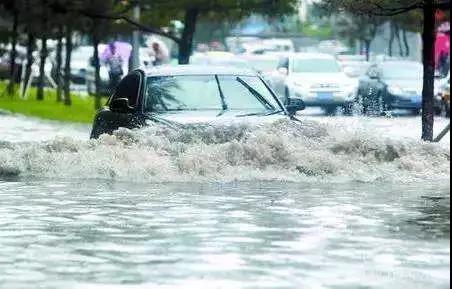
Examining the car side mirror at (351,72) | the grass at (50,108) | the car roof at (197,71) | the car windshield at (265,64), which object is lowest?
the car windshield at (265,64)

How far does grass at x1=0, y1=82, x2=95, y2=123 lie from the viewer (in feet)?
120

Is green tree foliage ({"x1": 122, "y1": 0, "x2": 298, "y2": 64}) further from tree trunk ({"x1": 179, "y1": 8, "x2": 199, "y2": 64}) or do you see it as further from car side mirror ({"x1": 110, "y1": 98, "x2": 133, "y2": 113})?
car side mirror ({"x1": 110, "y1": 98, "x2": 133, "y2": 113})

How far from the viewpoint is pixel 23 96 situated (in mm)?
47531

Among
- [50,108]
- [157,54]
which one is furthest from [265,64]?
[50,108]

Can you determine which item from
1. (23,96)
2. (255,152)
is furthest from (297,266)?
(23,96)

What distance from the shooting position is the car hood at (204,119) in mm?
19094

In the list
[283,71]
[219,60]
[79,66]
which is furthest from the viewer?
[79,66]

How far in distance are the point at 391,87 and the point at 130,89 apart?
2396 cm

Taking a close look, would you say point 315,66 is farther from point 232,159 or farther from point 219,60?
point 232,159

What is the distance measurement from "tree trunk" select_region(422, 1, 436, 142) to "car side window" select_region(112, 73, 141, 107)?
514 cm

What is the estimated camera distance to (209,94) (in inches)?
786

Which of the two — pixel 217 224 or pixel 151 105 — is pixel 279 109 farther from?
pixel 217 224

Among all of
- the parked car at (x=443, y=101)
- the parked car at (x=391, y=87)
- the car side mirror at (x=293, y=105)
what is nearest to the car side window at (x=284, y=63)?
the parked car at (x=391, y=87)

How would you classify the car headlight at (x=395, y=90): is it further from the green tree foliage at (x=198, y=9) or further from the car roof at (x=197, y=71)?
the car roof at (x=197, y=71)
